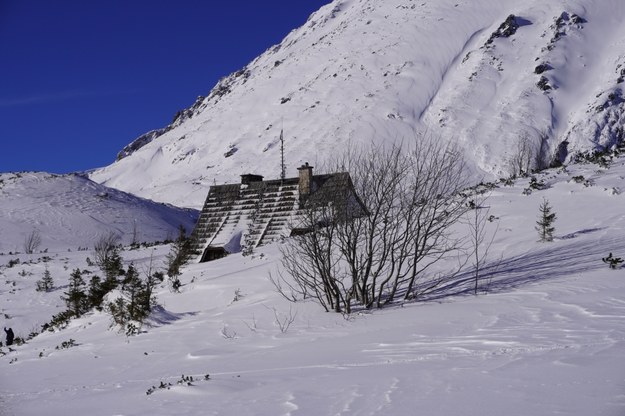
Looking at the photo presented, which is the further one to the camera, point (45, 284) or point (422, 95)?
point (422, 95)

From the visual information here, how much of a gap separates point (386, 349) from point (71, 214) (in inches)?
1786

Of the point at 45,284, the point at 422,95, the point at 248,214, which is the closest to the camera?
the point at 45,284

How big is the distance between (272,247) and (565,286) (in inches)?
523

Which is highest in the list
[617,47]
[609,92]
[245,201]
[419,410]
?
[617,47]

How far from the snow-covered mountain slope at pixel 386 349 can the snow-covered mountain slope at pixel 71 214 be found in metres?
30.1

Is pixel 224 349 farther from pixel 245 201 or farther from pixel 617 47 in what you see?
pixel 617 47

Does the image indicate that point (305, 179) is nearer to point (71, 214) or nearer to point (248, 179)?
point (248, 179)

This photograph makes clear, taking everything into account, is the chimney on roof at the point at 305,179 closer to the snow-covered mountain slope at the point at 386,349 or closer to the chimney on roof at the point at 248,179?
the chimney on roof at the point at 248,179

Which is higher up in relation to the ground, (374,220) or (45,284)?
(374,220)

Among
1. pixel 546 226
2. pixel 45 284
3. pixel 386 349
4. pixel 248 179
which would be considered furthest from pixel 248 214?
pixel 386 349

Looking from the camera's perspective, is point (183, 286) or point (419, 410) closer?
point (419, 410)

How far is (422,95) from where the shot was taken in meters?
108

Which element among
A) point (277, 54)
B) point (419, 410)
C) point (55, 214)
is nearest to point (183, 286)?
point (419, 410)

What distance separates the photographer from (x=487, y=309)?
374 inches
